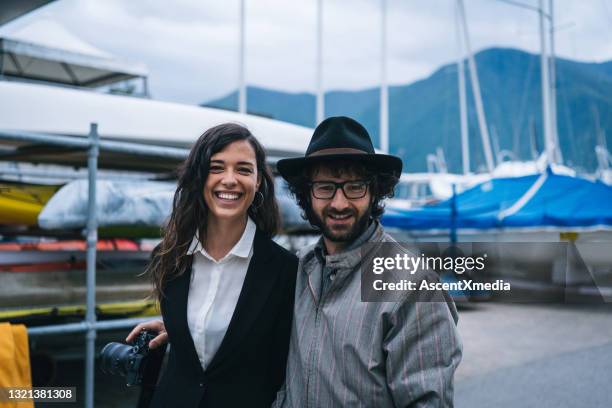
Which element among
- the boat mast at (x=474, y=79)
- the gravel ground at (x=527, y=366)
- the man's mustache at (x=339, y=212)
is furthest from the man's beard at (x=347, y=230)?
the boat mast at (x=474, y=79)

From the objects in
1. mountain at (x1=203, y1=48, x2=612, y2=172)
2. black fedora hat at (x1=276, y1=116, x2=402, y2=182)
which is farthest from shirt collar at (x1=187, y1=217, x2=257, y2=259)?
mountain at (x1=203, y1=48, x2=612, y2=172)

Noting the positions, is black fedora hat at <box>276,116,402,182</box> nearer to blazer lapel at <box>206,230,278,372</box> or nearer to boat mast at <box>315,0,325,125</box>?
blazer lapel at <box>206,230,278,372</box>

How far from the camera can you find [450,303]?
1730mm

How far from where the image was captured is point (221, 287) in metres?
2.11

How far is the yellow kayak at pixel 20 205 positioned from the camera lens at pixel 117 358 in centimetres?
285

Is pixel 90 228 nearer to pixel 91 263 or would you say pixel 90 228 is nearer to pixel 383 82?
pixel 91 263

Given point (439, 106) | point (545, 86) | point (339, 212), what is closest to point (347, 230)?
point (339, 212)

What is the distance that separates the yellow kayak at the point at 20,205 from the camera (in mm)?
4633

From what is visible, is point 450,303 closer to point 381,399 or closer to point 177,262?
point 381,399

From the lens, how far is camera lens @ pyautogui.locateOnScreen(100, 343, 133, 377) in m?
2.18

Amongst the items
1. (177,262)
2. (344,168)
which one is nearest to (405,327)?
(344,168)

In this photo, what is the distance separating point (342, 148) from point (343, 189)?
148mm

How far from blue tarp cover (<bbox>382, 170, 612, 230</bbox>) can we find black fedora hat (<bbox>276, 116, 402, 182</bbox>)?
25.2 ft

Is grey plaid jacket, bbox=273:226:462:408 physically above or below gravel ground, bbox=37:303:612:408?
above
